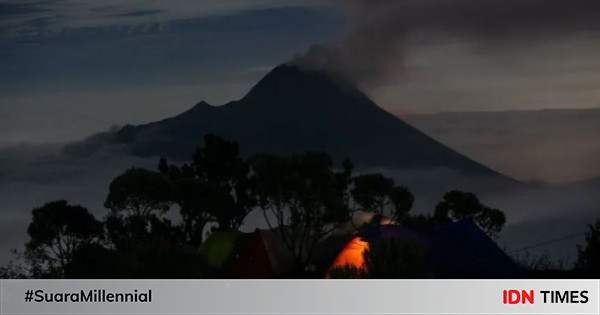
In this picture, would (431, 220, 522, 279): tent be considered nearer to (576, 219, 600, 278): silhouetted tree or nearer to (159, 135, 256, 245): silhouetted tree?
(576, 219, 600, 278): silhouetted tree

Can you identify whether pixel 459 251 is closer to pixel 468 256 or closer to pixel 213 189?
pixel 468 256

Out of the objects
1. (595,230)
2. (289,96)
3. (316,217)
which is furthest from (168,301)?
(289,96)

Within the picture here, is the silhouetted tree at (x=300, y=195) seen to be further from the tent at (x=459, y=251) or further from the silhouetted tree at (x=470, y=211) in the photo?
the silhouetted tree at (x=470, y=211)

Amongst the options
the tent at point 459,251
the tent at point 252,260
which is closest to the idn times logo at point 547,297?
the tent at point 459,251

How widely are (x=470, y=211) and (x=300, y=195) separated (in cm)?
749

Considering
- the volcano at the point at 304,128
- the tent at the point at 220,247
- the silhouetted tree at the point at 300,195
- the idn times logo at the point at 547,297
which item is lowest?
the idn times logo at the point at 547,297

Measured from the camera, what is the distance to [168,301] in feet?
63.9

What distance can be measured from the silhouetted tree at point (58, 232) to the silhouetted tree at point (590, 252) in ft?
43.2

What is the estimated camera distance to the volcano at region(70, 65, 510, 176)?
141ft

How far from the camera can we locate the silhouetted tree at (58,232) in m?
31.2

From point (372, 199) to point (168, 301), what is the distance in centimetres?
1519

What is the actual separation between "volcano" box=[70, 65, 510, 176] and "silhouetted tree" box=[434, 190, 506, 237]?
4.35m

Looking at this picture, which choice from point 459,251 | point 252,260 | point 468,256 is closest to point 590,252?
point 468,256

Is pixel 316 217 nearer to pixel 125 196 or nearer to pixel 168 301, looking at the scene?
pixel 125 196
